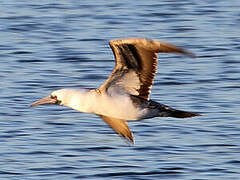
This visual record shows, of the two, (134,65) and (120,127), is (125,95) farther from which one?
(120,127)

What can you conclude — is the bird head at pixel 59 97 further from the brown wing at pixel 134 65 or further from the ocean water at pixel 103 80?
the ocean water at pixel 103 80

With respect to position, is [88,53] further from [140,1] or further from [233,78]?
[140,1]

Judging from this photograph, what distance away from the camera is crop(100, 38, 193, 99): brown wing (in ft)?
30.2

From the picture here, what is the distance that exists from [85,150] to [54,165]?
683mm

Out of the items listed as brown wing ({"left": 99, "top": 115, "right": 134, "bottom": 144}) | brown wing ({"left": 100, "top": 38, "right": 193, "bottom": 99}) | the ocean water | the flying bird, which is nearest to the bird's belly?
the flying bird

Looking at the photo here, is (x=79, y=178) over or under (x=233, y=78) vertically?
under

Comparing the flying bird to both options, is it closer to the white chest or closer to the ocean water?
the white chest

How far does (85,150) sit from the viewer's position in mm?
12070

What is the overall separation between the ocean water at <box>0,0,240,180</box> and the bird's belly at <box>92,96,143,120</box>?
1.55 metres

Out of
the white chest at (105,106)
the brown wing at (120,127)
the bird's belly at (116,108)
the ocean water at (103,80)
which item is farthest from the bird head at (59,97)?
the ocean water at (103,80)

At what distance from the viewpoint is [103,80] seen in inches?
595

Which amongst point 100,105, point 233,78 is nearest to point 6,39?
point 233,78

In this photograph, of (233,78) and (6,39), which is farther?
(6,39)

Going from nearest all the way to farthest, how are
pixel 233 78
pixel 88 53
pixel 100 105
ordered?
1. pixel 100 105
2. pixel 233 78
3. pixel 88 53
